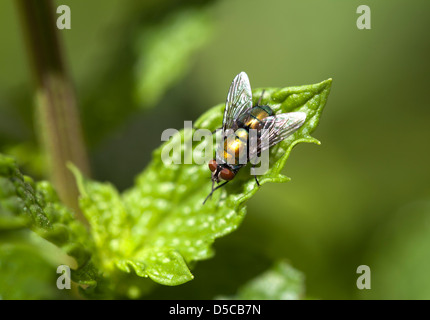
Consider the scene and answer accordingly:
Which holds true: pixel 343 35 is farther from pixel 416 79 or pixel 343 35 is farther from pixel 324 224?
pixel 324 224

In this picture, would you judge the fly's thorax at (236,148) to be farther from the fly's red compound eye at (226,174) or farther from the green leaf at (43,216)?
the green leaf at (43,216)

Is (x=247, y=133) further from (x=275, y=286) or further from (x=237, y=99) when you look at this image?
(x=275, y=286)

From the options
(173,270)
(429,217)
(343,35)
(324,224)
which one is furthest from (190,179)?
(343,35)

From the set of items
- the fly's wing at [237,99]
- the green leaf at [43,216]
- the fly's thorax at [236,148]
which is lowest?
the green leaf at [43,216]

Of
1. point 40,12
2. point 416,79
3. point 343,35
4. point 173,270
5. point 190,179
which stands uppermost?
point 343,35

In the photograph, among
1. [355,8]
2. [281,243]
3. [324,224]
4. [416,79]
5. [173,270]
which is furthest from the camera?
[355,8]

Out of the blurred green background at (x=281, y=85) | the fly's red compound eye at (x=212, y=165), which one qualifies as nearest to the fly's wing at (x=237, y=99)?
the fly's red compound eye at (x=212, y=165)

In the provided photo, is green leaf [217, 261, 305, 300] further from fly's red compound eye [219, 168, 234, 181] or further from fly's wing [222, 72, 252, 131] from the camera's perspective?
fly's wing [222, 72, 252, 131]
